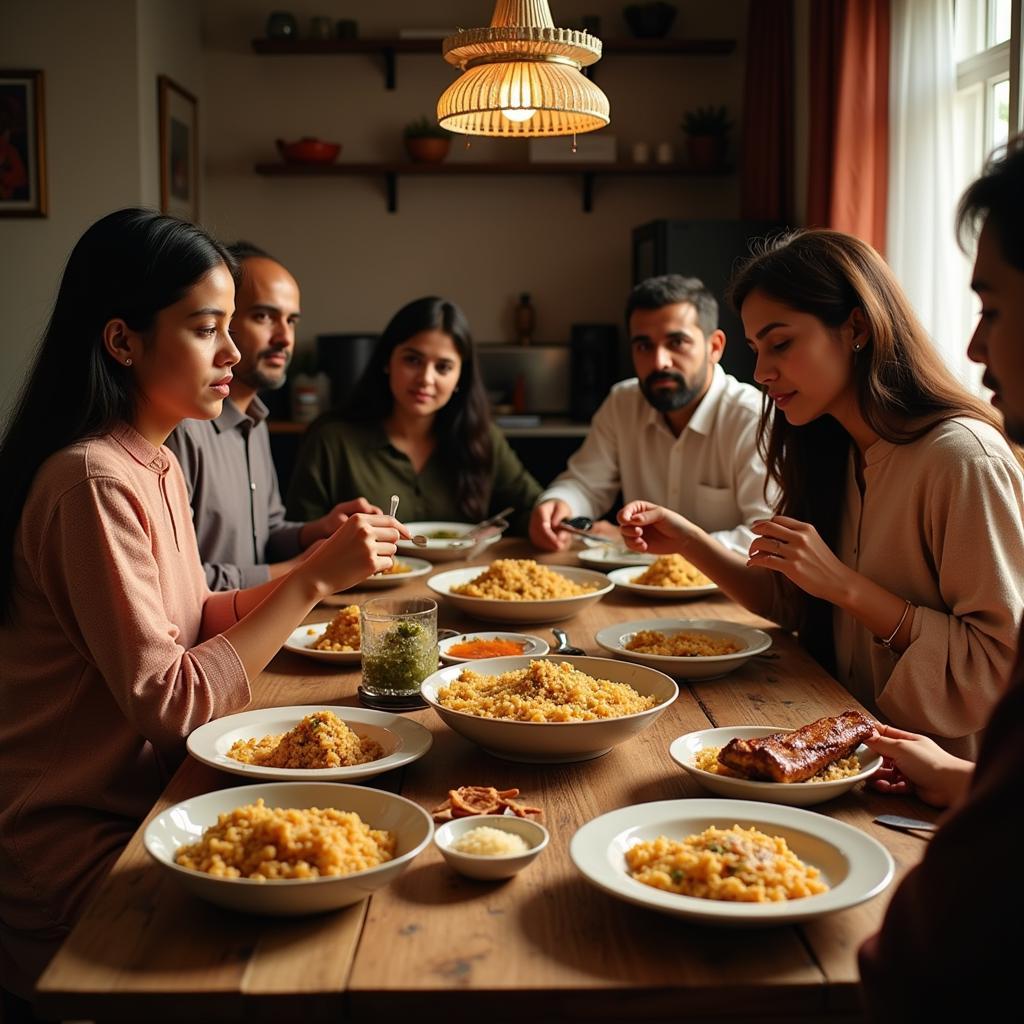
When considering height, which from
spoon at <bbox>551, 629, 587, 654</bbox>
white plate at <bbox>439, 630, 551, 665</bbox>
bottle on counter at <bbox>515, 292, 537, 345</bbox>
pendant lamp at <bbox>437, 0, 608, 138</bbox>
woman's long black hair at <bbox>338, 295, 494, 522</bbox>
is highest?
pendant lamp at <bbox>437, 0, 608, 138</bbox>

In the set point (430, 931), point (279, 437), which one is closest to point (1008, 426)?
point (430, 931)

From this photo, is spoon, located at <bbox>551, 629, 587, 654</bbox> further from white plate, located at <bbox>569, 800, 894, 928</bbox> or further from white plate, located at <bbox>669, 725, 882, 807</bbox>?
white plate, located at <bbox>569, 800, 894, 928</bbox>

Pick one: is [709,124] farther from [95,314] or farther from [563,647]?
[95,314]

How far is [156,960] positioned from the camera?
38.8 inches

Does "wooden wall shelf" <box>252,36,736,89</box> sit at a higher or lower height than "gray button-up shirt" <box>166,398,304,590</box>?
higher

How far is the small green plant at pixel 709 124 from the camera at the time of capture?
17.4 ft

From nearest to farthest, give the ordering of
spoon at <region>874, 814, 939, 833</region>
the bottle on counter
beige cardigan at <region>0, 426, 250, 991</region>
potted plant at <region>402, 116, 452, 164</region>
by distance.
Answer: spoon at <region>874, 814, 939, 833</region> → beige cardigan at <region>0, 426, 250, 991</region> → potted plant at <region>402, 116, 452, 164</region> → the bottle on counter

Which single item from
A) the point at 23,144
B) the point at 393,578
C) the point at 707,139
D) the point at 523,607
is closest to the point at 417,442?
the point at 393,578

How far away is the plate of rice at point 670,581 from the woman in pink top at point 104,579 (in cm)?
81

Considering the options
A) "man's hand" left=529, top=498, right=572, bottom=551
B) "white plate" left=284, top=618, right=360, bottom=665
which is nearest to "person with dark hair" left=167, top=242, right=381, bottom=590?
"man's hand" left=529, top=498, right=572, bottom=551

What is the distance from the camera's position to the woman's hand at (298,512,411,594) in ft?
5.42

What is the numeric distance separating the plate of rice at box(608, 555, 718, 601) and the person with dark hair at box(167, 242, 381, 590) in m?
0.71

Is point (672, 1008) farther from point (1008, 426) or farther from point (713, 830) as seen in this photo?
point (1008, 426)

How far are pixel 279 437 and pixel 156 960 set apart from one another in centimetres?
431
